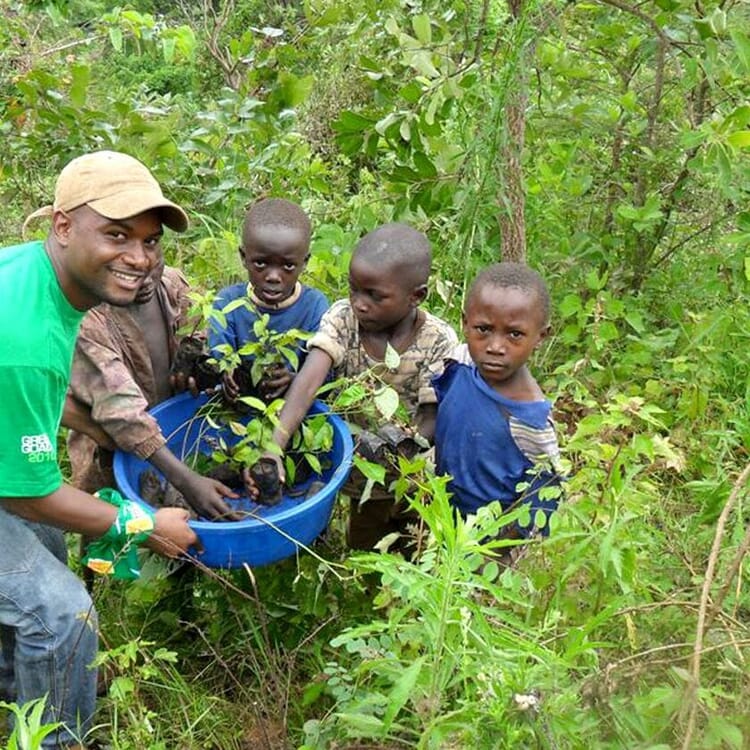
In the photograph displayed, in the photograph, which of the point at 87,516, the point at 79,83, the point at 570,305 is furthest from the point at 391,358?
the point at 79,83

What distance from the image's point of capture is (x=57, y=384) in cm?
191

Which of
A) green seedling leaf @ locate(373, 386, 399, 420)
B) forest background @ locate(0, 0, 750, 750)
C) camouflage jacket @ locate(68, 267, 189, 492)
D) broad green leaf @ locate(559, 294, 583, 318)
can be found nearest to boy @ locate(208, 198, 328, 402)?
camouflage jacket @ locate(68, 267, 189, 492)

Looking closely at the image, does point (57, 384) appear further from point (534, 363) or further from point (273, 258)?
point (534, 363)

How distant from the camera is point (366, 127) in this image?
3062mm

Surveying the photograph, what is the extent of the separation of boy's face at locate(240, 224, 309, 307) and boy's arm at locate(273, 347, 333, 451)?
27 centimetres

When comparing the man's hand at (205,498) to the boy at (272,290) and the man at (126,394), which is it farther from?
the boy at (272,290)

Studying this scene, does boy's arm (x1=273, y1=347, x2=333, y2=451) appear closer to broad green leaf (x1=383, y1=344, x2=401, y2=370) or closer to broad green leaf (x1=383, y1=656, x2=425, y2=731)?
broad green leaf (x1=383, y1=344, x2=401, y2=370)

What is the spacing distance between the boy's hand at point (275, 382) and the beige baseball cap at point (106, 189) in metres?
0.62

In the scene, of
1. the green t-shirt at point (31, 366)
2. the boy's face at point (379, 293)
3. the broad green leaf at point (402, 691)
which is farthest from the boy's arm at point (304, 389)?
the broad green leaf at point (402, 691)

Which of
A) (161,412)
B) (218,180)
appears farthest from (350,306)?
(218,180)

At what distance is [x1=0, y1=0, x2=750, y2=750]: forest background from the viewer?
1.57 metres

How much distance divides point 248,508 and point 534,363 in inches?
69.5

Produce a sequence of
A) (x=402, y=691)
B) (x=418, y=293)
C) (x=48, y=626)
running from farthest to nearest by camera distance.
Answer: (x=418, y=293), (x=48, y=626), (x=402, y=691)

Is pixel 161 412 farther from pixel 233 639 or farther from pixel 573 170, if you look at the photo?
pixel 573 170
